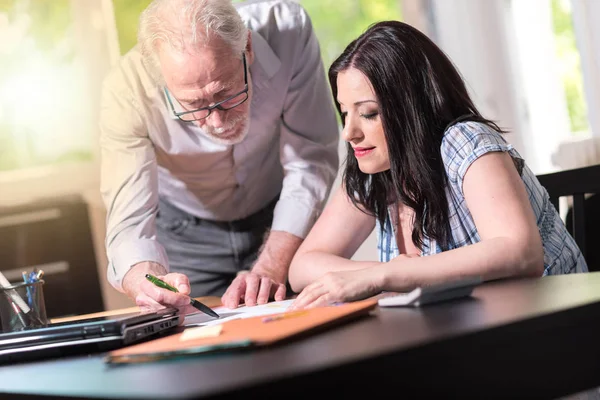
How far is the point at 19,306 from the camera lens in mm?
1342

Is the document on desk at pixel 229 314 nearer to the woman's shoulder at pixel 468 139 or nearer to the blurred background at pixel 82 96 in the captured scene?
the woman's shoulder at pixel 468 139

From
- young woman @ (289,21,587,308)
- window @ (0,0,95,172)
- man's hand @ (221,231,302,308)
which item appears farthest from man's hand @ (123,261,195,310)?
window @ (0,0,95,172)

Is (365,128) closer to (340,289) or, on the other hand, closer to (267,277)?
(267,277)

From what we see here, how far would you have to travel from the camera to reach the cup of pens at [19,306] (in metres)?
1.34

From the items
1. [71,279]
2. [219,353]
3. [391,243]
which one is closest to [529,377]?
[219,353]

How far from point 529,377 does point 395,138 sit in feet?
2.82

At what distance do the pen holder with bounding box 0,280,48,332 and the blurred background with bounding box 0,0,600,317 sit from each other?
2.28 meters

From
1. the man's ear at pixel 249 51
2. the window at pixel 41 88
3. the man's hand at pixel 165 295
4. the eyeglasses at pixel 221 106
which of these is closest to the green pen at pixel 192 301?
the man's hand at pixel 165 295

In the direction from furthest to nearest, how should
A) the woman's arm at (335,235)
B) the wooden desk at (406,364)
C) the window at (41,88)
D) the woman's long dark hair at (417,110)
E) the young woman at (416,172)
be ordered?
the window at (41,88)
the woman's arm at (335,235)
the woman's long dark hair at (417,110)
the young woman at (416,172)
the wooden desk at (406,364)

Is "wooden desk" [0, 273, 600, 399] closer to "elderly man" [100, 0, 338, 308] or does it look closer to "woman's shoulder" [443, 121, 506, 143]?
"woman's shoulder" [443, 121, 506, 143]

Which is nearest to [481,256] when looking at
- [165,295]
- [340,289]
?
[340,289]

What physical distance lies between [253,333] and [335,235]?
35.7 inches

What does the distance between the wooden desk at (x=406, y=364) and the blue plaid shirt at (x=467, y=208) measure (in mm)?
572

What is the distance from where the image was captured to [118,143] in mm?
2121
